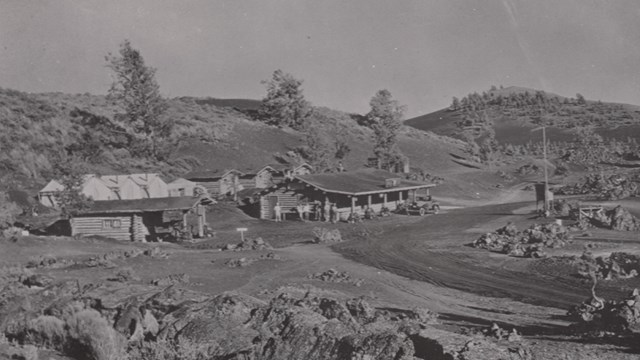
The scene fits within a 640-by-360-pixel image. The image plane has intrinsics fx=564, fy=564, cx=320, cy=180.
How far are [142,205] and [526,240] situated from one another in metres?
26.6

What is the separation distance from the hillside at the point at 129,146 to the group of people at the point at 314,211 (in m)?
17.7

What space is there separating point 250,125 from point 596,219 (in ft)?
227

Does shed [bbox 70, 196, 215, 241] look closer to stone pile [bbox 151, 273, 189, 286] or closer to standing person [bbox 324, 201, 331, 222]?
standing person [bbox 324, 201, 331, 222]

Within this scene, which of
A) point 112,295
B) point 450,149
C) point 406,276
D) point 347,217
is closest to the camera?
point 112,295

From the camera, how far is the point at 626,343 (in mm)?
13234

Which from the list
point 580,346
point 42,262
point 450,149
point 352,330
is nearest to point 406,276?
point 580,346

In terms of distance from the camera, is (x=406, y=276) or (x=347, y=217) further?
(x=347, y=217)

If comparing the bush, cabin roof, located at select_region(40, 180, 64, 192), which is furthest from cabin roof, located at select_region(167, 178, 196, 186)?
the bush

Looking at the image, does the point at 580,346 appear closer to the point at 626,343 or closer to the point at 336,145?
the point at 626,343

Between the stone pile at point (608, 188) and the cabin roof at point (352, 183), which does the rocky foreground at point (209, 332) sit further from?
the stone pile at point (608, 188)

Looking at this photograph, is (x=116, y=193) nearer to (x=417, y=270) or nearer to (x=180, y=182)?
(x=180, y=182)

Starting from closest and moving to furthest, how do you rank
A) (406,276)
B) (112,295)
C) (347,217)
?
(112,295)
(406,276)
(347,217)

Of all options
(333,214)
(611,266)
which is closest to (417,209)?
(333,214)

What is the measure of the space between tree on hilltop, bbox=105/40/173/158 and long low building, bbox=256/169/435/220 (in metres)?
24.7
